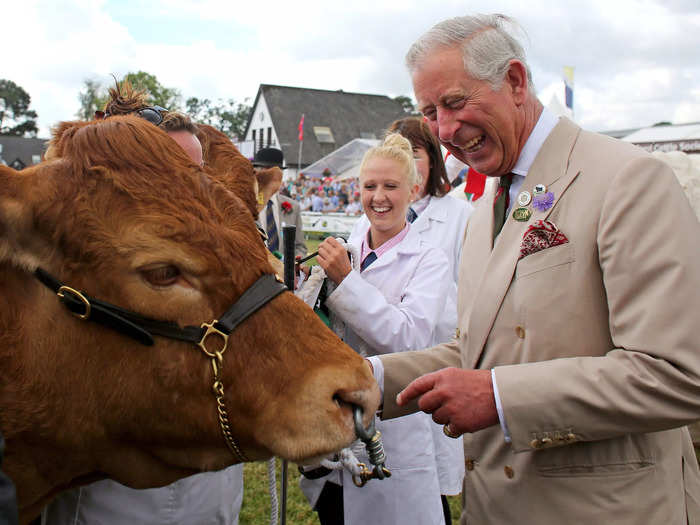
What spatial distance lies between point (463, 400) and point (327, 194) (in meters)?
29.9

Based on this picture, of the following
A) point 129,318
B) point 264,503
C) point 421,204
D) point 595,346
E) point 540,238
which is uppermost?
point 421,204

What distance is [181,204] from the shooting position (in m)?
1.66

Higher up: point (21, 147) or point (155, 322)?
point (21, 147)

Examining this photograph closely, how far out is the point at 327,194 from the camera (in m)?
31.3

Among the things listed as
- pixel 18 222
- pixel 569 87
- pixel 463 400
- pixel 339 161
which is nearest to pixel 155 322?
pixel 18 222

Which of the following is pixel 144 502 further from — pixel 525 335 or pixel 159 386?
pixel 525 335

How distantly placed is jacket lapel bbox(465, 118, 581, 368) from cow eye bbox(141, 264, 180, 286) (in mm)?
1145

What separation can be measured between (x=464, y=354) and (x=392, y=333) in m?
0.79

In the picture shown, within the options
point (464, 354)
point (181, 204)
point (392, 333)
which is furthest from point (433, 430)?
point (181, 204)

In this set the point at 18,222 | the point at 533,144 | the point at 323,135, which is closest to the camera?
the point at 18,222

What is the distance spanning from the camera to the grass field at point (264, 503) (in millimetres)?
4781

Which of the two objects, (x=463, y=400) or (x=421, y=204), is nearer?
(x=463, y=400)

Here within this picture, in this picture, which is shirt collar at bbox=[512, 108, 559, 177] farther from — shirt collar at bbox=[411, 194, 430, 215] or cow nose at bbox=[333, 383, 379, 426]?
A: shirt collar at bbox=[411, 194, 430, 215]

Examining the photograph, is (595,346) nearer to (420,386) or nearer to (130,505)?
(420,386)
